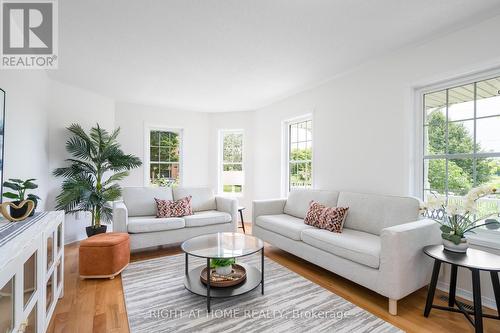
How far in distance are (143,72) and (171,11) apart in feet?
5.05

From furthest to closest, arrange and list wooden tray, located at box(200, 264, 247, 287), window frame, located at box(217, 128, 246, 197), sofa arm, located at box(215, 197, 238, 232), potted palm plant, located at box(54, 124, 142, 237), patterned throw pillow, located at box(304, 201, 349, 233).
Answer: window frame, located at box(217, 128, 246, 197), sofa arm, located at box(215, 197, 238, 232), potted palm plant, located at box(54, 124, 142, 237), patterned throw pillow, located at box(304, 201, 349, 233), wooden tray, located at box(200, 264, 247, 287)

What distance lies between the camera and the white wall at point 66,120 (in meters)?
3.78

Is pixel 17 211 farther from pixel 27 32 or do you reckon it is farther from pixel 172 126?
pixel 172 126

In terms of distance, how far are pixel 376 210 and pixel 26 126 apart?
4.03 meters

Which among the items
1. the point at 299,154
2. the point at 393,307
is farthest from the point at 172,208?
the point at 393,307

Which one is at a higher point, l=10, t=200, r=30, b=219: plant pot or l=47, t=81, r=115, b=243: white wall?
l=47, t=81, r=115, b=243: white wall

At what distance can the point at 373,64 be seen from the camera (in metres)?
3.07

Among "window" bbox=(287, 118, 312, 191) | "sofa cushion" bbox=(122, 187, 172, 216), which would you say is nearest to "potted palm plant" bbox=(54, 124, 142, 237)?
"sofa cushion" bbox=(122, 187, 172, 216)

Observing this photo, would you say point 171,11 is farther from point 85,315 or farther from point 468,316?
point 468,316

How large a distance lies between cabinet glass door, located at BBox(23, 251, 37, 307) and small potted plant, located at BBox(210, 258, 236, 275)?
130cm

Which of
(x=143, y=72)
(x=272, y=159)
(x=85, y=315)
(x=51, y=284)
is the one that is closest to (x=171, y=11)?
(x=143, y=72)

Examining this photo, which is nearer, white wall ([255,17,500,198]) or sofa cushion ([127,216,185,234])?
white wall ([255,17,500,198])

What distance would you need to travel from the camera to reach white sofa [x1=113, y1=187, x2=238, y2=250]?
3238 mm

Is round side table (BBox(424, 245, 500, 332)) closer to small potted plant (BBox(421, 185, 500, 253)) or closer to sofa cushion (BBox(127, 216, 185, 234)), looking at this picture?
small potted plant (BBox(421, 185, 500, 253))
